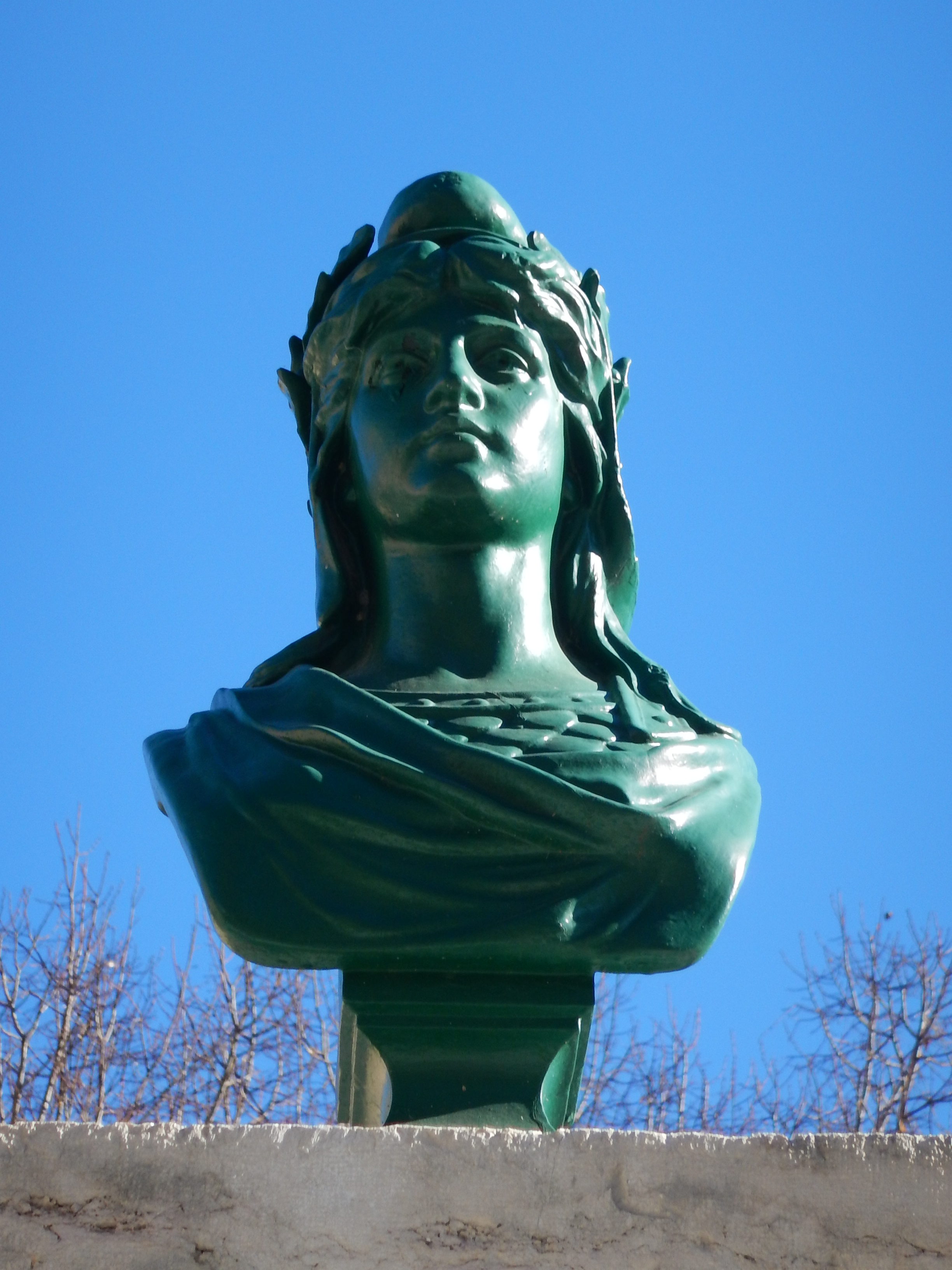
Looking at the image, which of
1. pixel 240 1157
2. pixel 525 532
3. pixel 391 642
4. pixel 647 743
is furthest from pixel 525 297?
pixel 240 1157

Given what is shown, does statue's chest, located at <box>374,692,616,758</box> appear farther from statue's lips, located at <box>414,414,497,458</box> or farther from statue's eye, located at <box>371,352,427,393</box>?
statue's eye, located at <box>371,352,427,393</box>

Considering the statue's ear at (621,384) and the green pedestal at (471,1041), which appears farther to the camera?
the statue's ear at (621,384)

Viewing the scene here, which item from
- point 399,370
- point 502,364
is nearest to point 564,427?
point 502,364

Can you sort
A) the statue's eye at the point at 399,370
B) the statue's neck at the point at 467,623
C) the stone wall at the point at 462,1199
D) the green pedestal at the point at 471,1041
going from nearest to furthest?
the stone wall at the point at 462,1199 → the green pedestal at the point at 471,1041 → the statue's neck at the point at 467,623 → the statue's eye at the point at 399,370

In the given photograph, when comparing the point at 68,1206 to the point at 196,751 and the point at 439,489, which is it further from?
the point at 439,489

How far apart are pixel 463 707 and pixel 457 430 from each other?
0.65m

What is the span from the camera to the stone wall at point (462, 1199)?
3.11 meters

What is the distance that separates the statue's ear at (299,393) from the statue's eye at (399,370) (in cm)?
45

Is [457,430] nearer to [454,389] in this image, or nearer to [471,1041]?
[454,389]

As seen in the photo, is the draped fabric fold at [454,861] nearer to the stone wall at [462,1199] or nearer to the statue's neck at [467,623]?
A: the statue's neck at [467,623]

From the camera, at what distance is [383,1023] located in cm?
387

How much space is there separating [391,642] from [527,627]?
0.98 feet

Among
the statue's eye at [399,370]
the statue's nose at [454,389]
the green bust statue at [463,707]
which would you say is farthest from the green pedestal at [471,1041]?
the statue's eye at [399,370]

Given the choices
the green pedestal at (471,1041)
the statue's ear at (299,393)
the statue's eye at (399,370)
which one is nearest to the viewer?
the green pedestal at (471,1041)
